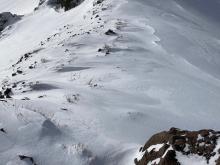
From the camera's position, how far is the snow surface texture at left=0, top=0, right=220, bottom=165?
22.5 ft

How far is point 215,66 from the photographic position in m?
15.4

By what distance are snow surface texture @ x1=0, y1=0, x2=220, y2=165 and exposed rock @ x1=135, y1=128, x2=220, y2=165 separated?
2.12 ft

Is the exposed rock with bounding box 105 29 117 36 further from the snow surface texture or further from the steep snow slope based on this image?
the steep snow slope

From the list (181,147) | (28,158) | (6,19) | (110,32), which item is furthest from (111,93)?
(6,19)

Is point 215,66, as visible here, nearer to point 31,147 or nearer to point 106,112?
point 106,112

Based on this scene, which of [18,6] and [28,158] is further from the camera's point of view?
[18,6]

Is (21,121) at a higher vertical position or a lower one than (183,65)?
higher

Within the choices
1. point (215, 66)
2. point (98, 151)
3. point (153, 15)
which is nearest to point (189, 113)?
point (98, 151)

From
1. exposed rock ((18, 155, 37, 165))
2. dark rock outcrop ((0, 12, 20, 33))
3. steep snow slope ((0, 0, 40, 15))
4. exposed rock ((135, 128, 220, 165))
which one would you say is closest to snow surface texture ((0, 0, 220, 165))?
exposed rock ((18, 155, 37, 165))

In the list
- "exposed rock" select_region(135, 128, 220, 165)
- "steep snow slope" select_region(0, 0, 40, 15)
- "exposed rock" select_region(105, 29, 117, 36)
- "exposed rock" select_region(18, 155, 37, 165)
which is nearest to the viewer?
"exposed rock" select_region(135, 128, 220, 165)

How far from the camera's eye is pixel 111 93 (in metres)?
10.4

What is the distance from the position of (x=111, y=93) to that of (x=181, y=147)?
453cm

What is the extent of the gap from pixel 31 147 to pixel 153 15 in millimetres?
18391

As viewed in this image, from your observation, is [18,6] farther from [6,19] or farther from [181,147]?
[181,147]
